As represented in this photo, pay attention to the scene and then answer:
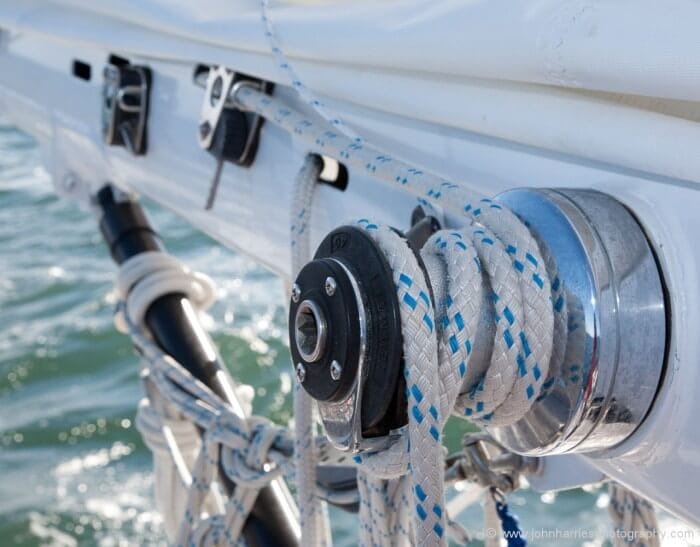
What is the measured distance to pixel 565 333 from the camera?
65 cm

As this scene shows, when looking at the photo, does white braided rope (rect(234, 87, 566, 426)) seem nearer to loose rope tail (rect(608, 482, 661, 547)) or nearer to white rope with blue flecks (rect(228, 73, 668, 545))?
white rope with blue flecks (rect(228, 73, 668, 545))

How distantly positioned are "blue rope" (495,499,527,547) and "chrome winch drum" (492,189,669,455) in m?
0.27

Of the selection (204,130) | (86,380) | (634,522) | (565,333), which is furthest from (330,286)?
(86,380)

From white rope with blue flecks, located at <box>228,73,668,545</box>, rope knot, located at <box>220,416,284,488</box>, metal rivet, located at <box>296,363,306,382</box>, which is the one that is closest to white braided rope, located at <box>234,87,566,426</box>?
white rope with blue flecks, located at <box>228,73,668,545</box>

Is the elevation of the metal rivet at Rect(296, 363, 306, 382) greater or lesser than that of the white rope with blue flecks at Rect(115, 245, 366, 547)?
greater

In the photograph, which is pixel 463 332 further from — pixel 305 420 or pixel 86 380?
pixel 86 380

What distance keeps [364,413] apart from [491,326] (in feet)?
0.31

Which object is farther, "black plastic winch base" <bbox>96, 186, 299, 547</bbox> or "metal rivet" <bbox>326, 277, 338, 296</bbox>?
"black plastic winch base" <bbox>96, 186, 299, 547</bbox>

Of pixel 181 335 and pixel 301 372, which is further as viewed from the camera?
pixel 181 335

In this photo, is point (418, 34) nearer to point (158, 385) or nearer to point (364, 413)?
→ point (364, 413)

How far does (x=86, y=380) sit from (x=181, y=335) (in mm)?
2270

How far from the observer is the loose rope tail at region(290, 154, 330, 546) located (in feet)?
3.40

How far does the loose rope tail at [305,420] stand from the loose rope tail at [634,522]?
289mm

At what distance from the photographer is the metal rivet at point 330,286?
0.65 metres
